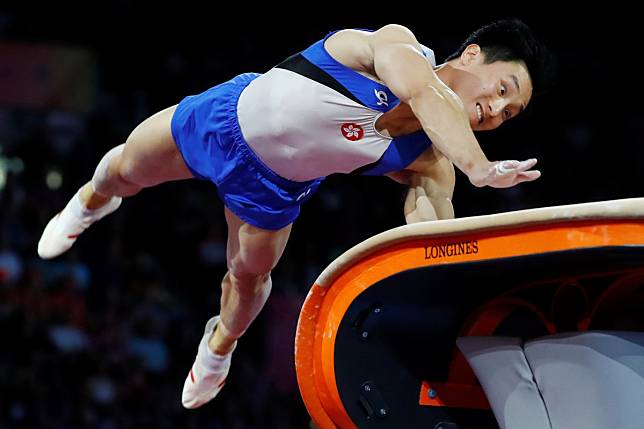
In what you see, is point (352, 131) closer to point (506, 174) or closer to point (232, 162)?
point (232, 162)

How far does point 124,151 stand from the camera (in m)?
2.65

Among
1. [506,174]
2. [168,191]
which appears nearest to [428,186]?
[506,174]

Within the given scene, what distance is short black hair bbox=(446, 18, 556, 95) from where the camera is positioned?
2.09 metres

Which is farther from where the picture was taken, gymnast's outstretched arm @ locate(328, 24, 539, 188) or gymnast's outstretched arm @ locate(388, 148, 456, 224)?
gymnast's outstretched arm @ locate(388, 148, 456, 224)

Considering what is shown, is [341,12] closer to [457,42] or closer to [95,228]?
[457,42]

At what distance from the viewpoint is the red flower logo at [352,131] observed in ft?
7.27

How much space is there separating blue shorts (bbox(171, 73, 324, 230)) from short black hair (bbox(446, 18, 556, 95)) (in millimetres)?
615

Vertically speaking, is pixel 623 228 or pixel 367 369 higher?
pixel 623 228

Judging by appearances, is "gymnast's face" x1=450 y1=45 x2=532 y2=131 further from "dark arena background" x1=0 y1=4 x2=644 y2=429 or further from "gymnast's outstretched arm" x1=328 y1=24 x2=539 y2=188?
"dark arena background" x1=0 y1=4 x2=644 y2=429

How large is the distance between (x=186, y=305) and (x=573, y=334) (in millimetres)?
4395

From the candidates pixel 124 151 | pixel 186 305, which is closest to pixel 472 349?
pixel 124 151

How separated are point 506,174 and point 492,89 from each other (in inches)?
19.7

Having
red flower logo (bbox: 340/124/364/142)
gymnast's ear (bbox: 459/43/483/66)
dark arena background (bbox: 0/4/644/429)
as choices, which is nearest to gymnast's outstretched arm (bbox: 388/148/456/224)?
red flower logo (bbox: 340/124/364/142)

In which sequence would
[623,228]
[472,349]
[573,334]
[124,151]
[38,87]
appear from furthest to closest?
[38,87] < [124,151] < [472,349] < [573,334] < [623,228]
